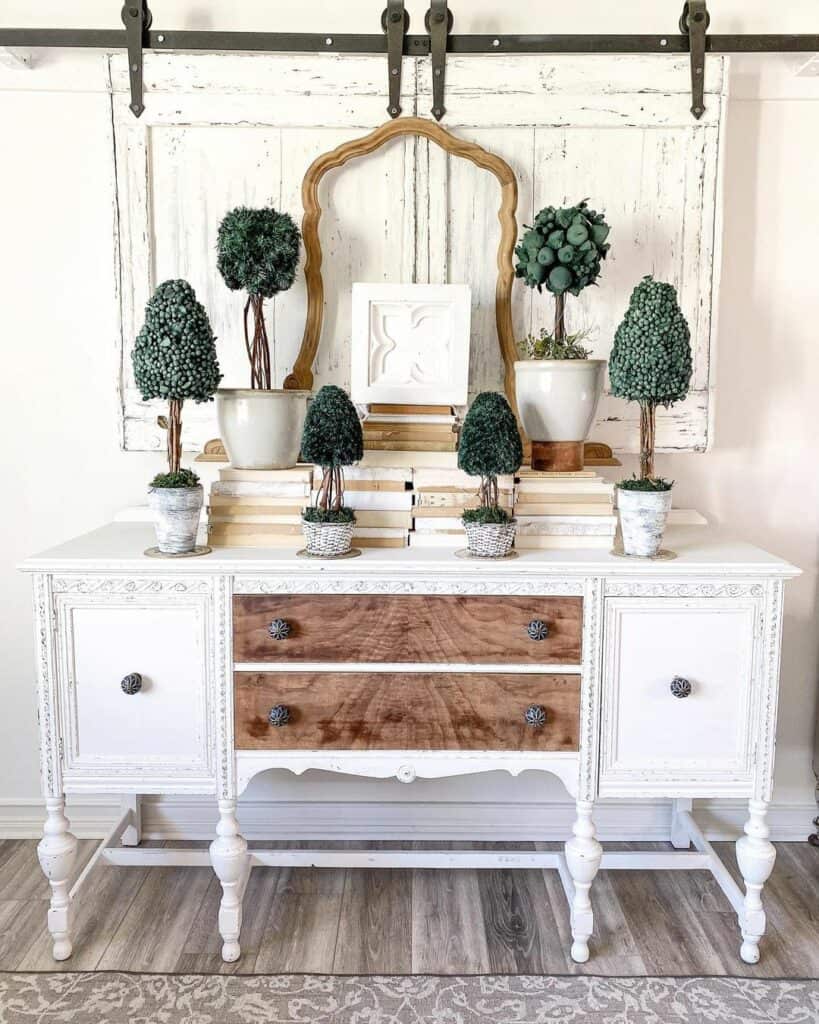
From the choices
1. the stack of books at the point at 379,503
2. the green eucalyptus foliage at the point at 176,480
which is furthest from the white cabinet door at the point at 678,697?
the green eucalyptus foliage at the point at 176,480

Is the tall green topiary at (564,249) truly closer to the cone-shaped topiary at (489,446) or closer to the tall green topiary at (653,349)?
the tall green topiary at (653,349)

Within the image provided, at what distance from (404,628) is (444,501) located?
1.01 feet

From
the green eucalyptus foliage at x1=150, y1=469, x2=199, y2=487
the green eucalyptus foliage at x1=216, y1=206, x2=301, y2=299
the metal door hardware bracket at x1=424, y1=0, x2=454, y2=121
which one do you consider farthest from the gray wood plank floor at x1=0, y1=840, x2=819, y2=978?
the metal door hardware bracket at x1=424, y1=0, x2=454, y2=121

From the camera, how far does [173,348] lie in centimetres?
178

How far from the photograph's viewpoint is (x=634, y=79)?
213 cm

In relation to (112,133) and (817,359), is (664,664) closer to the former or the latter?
(817,359)

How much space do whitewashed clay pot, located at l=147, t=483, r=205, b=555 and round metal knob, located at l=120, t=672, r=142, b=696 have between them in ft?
0.88

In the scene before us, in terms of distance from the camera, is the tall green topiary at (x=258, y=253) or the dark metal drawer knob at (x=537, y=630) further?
the tall green topiary at (x=258, y=253)

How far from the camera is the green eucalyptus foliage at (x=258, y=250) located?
199 cm

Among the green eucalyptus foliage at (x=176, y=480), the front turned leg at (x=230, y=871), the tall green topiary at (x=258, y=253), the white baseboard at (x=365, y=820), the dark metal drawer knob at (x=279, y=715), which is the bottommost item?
the white baseboard at (x=365, y=820)

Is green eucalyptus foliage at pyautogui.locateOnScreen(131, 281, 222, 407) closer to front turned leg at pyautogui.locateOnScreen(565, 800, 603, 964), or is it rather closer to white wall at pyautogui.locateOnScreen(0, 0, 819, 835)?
white wall at pyautogui.locateOnScreen(0, 0, 819, 835)

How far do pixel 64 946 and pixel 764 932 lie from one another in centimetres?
162

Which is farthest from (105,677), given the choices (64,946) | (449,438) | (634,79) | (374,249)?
(634,79)

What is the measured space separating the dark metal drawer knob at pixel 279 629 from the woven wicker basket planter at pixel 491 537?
1.41ft
